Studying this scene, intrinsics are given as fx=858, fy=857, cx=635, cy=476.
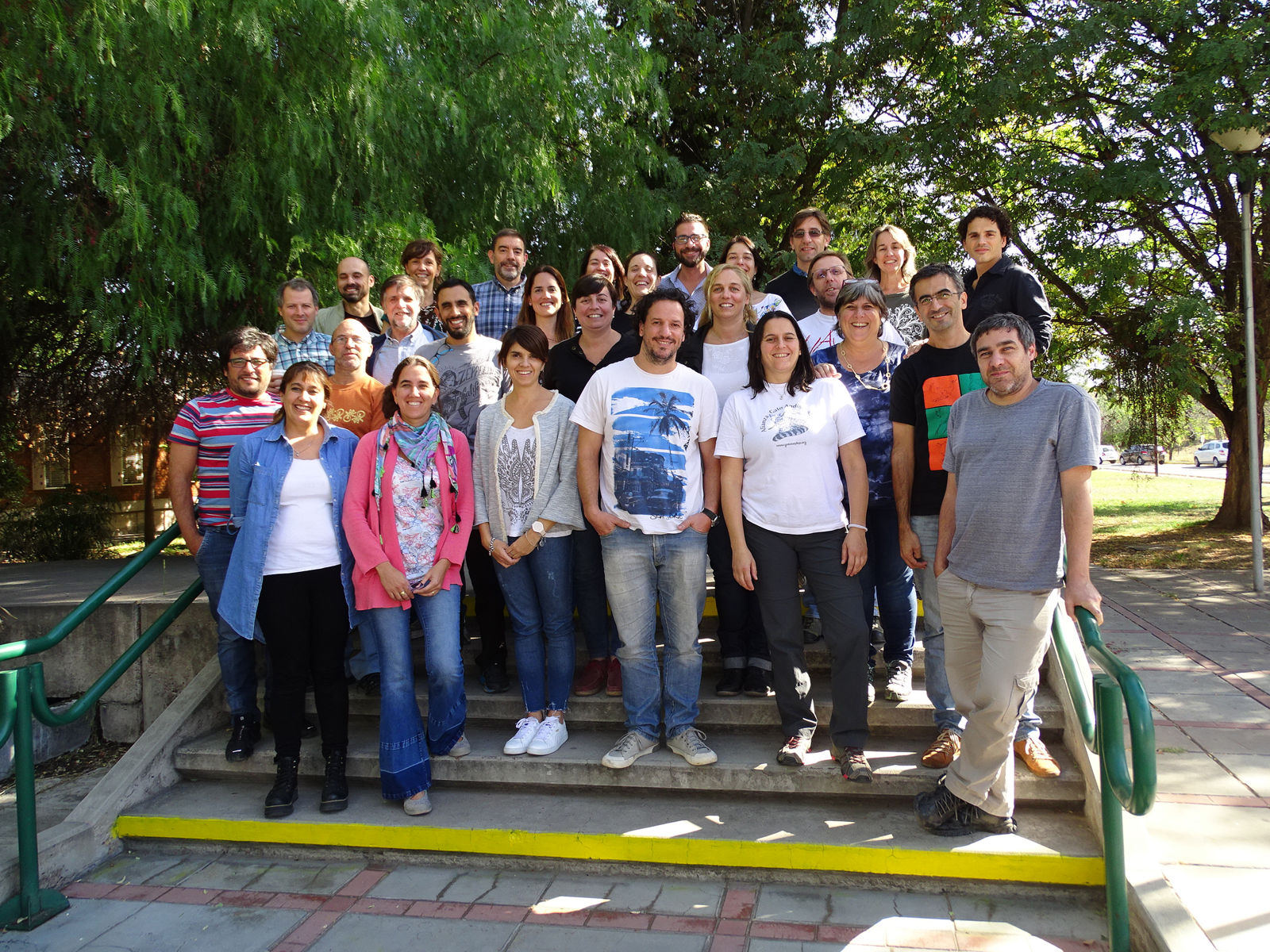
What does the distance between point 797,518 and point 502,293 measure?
2746 millimetres

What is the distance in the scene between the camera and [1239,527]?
12.9 m

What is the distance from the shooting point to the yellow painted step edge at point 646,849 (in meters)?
3.19

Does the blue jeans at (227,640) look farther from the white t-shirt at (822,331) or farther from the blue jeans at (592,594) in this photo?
the white t-shirt at (822,331)

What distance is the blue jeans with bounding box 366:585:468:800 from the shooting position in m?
3.78

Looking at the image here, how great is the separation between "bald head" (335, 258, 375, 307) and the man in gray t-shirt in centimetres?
358

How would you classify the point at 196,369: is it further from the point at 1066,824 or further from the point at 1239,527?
the point at 1239,527

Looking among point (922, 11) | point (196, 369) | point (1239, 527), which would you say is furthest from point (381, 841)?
point (1239, 527)

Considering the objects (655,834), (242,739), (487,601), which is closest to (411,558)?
(487,601)

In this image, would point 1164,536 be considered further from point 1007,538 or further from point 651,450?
point 651,450

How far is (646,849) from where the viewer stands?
3457 millimetres

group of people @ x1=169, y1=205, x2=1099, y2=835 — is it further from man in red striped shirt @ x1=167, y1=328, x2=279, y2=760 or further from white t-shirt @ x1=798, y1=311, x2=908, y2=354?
white t-shirt @ x1=798, y1=311, x2=908, y2=354

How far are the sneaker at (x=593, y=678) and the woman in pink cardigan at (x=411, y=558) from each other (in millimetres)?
648

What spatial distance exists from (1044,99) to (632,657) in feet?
32.6

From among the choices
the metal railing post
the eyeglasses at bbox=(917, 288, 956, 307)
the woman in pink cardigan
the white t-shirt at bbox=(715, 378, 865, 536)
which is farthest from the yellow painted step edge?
the eyeglasses at bbox=(917, 288, 956, 307)
